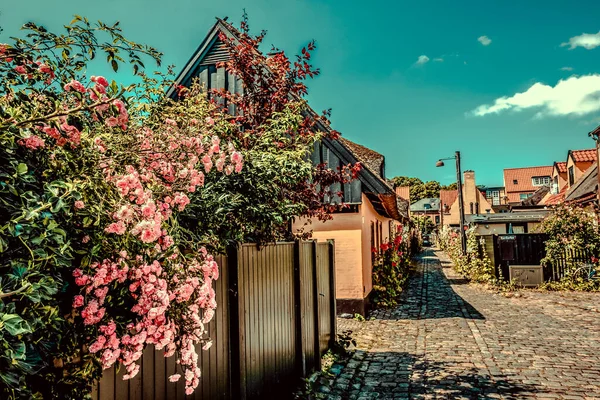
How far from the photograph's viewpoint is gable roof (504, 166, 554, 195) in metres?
69.5

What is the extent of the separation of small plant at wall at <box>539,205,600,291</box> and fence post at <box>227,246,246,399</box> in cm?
1377

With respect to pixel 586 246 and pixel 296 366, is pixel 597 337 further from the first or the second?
pixel 586 246

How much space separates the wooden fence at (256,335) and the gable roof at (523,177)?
Answer: 72379mm

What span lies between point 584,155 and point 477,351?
2477 centimetres

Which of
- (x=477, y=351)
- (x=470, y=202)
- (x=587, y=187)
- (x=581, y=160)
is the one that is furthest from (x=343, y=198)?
(x=470, y=202)

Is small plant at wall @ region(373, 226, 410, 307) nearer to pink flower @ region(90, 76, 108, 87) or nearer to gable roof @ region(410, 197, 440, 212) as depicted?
pink flower @ region(90, 76, 108, 87)

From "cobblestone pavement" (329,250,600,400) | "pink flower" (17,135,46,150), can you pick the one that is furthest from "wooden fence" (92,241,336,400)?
"pink flower" (17,135,46,150)

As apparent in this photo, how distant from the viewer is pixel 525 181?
2758 inches

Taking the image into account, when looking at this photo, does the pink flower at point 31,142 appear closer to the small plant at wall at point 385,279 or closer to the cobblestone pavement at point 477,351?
the cobblestone pavement at point 477,351

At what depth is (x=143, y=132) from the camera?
2986 mm

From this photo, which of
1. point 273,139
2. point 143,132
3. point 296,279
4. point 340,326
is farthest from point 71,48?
point 340,326

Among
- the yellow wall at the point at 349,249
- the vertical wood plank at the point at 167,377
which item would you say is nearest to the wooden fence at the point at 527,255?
the yellow wall at the point at 349,249

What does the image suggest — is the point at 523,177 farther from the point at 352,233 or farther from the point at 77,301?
the point at 77,301

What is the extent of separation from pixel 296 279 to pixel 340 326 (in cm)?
414
